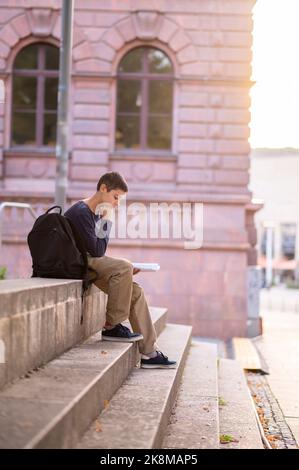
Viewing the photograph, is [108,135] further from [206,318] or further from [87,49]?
[206,318]

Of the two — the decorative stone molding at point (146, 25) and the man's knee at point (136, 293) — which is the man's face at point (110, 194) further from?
the decorative stone molding at point (146, 25)

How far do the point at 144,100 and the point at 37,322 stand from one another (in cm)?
1239

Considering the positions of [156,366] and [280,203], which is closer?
[156,366]

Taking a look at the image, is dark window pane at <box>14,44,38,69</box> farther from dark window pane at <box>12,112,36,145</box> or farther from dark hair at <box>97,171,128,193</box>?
dark hair at <box>97,171,128,193</box>

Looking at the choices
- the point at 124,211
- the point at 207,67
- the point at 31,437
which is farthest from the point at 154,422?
the point at 207,67

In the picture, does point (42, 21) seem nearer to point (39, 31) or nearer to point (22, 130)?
point (39, 31)

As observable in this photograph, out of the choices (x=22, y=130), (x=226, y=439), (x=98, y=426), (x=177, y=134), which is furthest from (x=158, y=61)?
(x=98, y=426)

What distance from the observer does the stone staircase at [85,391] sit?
14.1ft

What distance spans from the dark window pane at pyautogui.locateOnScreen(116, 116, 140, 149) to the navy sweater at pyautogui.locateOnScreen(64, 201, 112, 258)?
410 inches

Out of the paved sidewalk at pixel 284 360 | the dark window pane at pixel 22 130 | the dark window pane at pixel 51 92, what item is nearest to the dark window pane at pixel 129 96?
the dark window pane at pixel 51 92

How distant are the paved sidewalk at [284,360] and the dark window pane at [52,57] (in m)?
7.03

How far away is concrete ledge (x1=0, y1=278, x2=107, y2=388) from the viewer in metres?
4.84

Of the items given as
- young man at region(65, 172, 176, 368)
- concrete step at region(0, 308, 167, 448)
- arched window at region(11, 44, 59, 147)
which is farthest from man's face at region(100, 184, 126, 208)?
arched window at region(11, 44, 59, 147)

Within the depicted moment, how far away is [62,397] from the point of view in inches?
180
